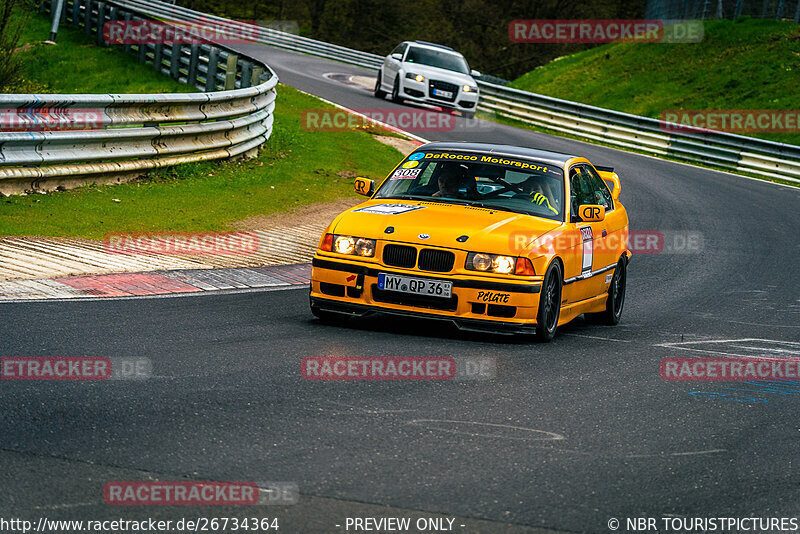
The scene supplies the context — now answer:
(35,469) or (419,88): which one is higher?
(35,469)

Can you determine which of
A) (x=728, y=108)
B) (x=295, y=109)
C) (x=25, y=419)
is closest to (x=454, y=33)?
(x=728, y=108)

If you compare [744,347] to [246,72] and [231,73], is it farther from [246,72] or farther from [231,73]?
[246,72]

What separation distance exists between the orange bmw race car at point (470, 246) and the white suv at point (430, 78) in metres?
20.2

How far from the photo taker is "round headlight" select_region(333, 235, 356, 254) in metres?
8.82

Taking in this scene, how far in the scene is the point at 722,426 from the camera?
661 centimetres

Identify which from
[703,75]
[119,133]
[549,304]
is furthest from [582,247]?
[703,75]

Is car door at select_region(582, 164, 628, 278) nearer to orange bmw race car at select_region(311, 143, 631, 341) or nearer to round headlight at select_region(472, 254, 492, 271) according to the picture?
orange bmw race car at select_region(311, 143, 631, 341)

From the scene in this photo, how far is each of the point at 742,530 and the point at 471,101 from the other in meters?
26.2

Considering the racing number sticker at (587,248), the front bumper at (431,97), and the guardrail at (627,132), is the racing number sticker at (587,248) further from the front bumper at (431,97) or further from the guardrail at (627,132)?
the front bumper at (431,97)

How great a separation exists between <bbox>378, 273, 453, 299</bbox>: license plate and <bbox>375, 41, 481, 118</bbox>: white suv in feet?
72.2

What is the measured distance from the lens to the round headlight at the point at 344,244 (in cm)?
882

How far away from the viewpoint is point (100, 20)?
32625mm

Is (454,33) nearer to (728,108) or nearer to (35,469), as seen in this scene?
(728,108)

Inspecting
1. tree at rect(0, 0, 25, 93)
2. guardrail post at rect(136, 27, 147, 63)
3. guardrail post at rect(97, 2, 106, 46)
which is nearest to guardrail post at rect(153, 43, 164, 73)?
guardrail post at rect(136, 27, 147, 63)
